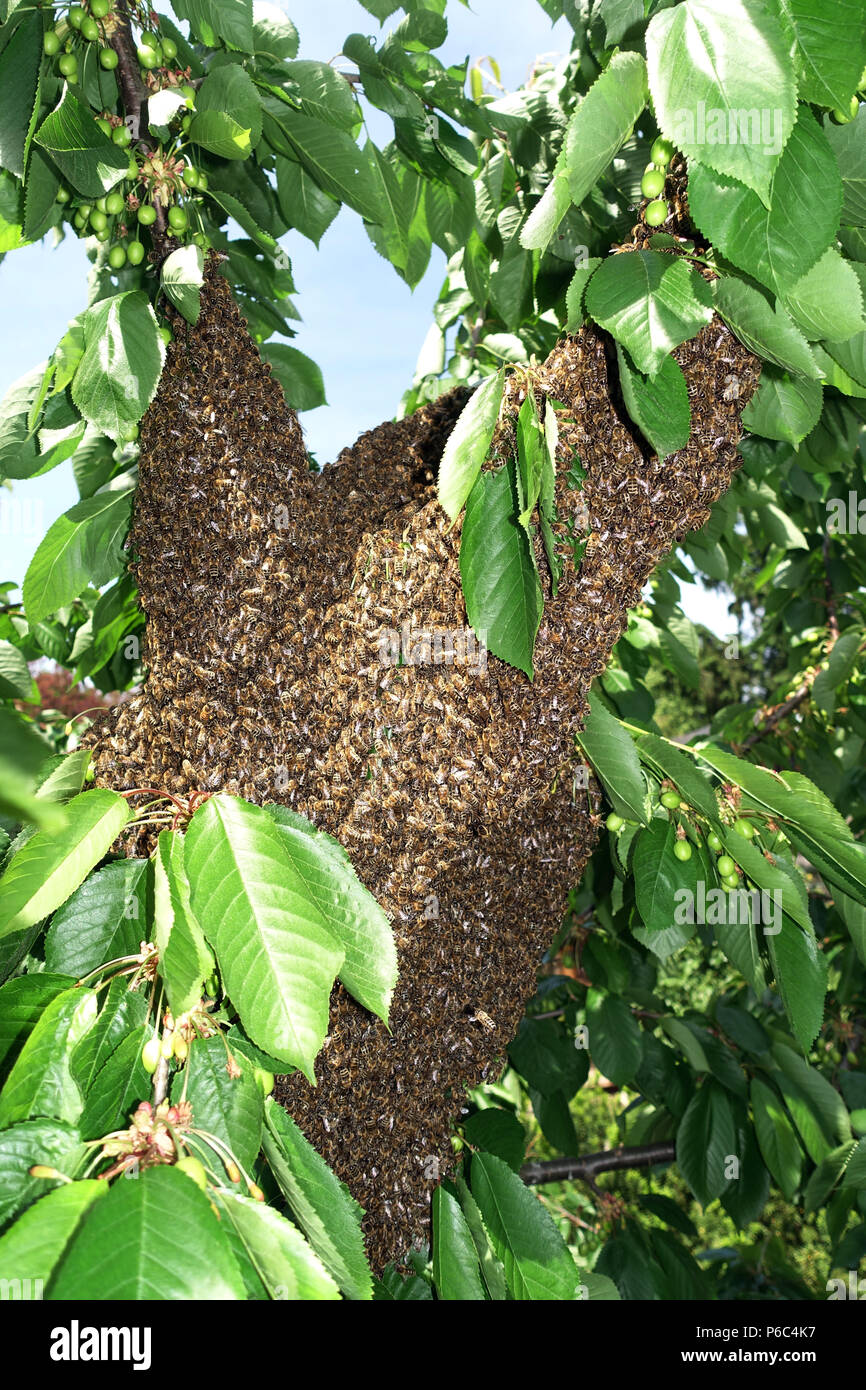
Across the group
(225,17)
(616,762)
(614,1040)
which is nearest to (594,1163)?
(614,1040)

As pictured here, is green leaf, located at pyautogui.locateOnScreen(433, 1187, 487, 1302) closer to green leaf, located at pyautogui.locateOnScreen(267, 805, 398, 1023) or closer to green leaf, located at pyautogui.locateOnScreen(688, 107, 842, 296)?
green leaf, located at pyautogui.locateOnScreen(267, 805, 398, 1023)

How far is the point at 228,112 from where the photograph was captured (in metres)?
1.33

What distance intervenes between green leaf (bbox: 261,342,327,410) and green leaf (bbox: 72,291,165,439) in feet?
2.14

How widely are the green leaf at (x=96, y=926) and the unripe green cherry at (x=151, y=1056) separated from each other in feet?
0.58

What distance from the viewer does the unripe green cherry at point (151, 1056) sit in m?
0.94

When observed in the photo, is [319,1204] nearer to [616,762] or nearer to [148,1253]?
[148,1253]

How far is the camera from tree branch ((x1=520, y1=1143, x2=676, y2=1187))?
8.82 feet

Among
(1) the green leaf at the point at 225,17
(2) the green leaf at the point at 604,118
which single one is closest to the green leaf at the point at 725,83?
(2) the green leaf at the point at 604,118

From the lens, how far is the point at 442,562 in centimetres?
130

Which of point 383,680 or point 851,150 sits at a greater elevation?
point 851,150

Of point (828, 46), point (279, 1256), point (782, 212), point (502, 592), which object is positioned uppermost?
point (828, 46)

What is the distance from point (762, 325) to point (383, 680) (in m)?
0.66

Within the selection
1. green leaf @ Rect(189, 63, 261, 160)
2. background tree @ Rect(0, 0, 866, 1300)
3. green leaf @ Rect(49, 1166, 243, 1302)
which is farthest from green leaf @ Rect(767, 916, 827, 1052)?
green leaf @ Rect(189, 63, 261, 160)
